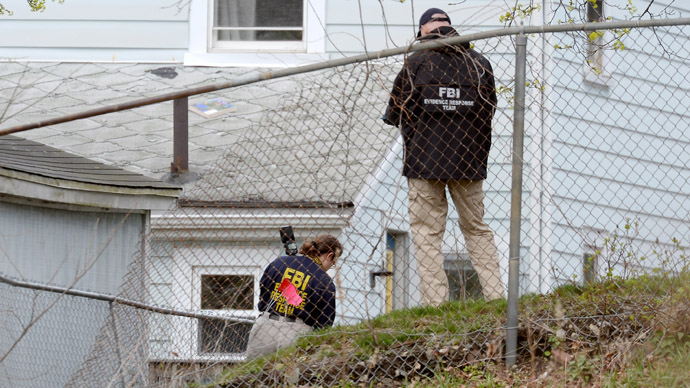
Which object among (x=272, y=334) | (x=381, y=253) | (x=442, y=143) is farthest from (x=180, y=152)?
(x=442, y=143)

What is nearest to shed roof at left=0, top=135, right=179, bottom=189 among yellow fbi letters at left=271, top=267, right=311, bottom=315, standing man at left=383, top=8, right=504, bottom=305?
yellow fbi letters at left=271, top=267, right=311, bottom=315

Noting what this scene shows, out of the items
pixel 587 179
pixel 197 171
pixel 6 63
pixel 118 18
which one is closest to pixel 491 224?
pixel 587 179

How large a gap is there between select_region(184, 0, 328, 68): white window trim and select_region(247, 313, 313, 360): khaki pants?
4.43m

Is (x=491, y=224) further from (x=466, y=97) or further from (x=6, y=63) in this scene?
(x=6, y=63)

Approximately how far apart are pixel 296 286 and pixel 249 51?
15.4 feet

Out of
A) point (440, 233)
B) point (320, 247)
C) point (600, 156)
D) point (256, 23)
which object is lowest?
point (320, 247)

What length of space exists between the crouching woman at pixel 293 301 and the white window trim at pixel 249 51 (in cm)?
415

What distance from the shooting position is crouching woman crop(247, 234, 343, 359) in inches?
262

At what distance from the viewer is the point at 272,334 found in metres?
6.64

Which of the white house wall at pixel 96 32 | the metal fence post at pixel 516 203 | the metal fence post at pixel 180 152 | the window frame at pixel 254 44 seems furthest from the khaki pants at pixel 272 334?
the white house wall at pixel 96 32

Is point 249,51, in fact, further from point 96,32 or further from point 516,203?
point 516,203

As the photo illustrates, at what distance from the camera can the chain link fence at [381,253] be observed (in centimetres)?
588

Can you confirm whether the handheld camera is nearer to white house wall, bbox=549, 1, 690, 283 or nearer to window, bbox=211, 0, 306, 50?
white house wall, bbox=549, 1, 690, 283

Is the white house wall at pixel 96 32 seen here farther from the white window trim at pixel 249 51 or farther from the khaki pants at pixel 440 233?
the khaki pants at pixel 440 233
